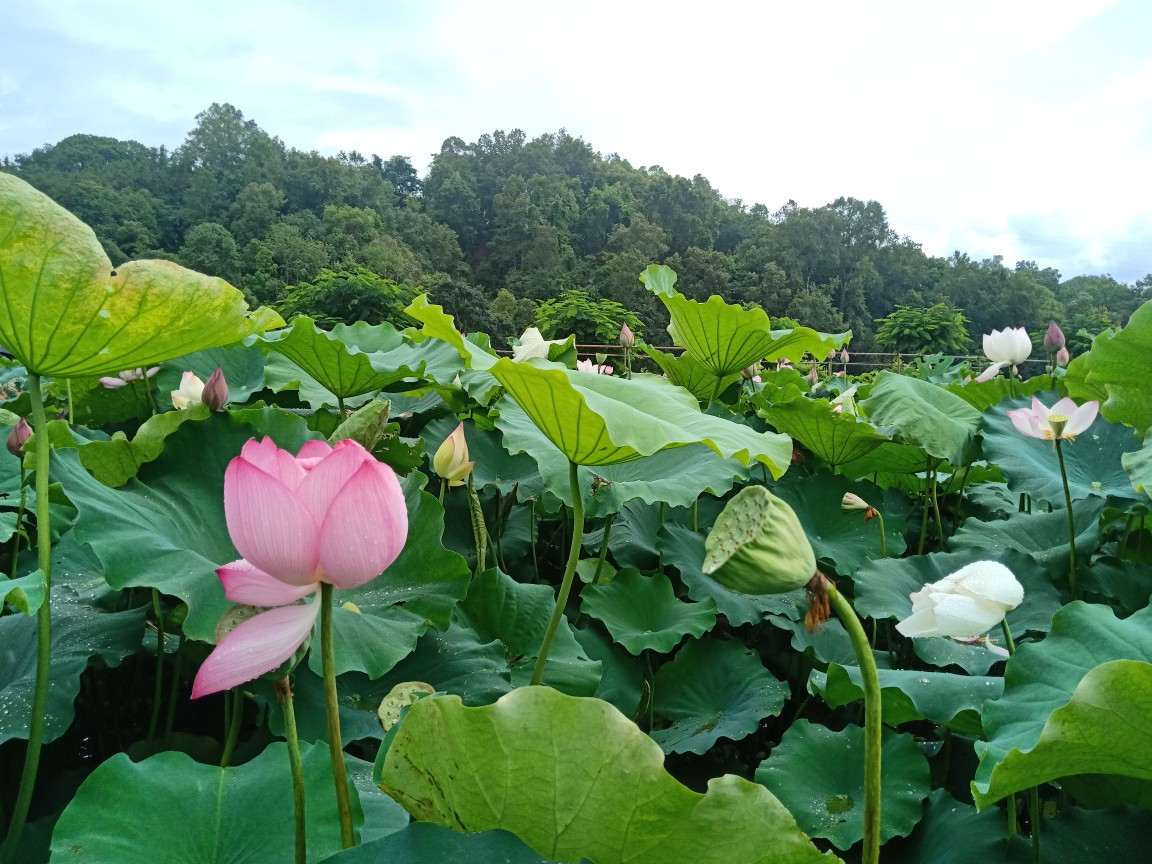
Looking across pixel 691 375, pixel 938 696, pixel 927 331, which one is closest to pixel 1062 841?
pixel 938 696

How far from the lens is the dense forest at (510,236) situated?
24.9m

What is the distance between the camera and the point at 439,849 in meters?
0.29

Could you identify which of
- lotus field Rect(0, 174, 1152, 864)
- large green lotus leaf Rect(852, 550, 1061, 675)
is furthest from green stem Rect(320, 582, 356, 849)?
large green lotus leaf Rect(852, 550, 1061, 675)

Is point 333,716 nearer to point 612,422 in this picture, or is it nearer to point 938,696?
point 612,422

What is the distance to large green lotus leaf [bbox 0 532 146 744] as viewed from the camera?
0.51 metres

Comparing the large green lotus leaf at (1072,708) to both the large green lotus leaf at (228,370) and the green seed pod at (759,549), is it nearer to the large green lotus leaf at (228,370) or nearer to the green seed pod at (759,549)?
the green seed pod at (759,549)

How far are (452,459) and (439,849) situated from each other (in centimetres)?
43

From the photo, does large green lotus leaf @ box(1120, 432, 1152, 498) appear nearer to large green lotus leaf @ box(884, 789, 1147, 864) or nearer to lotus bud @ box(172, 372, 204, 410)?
large green lotus leaf @ box(884, 789, 1147, 864)

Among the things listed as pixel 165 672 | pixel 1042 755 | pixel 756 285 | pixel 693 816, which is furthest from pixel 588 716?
pixel 756 285

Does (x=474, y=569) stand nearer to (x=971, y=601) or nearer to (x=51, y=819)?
(x=51, y=819)

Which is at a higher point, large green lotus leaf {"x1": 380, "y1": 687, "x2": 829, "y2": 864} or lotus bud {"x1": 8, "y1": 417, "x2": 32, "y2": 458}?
lotus bud {"x1": 8, "y1": 417, "x2": 32, "y2": 458}

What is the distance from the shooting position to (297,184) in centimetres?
3062

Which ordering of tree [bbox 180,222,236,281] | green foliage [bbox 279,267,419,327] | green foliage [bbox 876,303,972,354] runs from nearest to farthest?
green foliage [bbox 876,303,972,354] → green foliage [bbox 279,267,419,327] → tree [bbox 180,222,236,281]

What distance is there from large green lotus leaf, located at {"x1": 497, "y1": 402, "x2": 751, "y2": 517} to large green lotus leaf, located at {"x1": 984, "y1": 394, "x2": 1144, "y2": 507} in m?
0.41
